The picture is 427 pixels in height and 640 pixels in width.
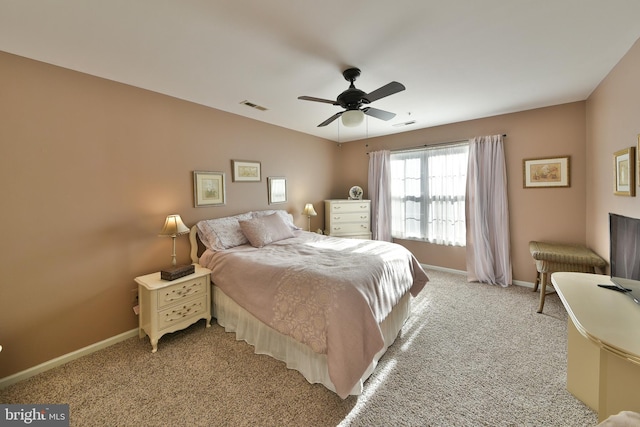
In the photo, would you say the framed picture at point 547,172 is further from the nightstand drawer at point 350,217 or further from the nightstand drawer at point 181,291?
the nightstand drawer at point 181,291

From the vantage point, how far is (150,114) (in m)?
2.63

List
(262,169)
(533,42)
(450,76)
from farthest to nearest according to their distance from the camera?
(262,169)
(450,76)
(533,42)

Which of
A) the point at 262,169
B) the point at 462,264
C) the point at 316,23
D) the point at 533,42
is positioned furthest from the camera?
the point at 462,264

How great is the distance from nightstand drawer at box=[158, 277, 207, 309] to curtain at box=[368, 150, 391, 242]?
3.40 metres

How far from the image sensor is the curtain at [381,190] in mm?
4812

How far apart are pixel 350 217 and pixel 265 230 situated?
82.9 inches

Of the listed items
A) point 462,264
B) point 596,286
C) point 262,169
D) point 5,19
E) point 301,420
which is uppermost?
point 5,19

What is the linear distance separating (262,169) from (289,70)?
72.2 inches

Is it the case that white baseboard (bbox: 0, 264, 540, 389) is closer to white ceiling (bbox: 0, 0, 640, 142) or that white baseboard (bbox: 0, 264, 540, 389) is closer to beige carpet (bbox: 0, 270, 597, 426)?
beige carpet (bbox: 0, 270, 597, 426)

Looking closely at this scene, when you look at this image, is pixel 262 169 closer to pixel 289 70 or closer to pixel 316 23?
pixel 289 70

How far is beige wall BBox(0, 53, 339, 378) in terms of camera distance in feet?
6.30

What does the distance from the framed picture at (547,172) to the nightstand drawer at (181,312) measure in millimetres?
4646

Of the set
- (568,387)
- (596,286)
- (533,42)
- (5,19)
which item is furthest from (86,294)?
(533,42)

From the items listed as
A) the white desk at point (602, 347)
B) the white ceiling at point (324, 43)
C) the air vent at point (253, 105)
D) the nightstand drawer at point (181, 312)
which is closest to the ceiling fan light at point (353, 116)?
the white ceiling at point (324, 43)
